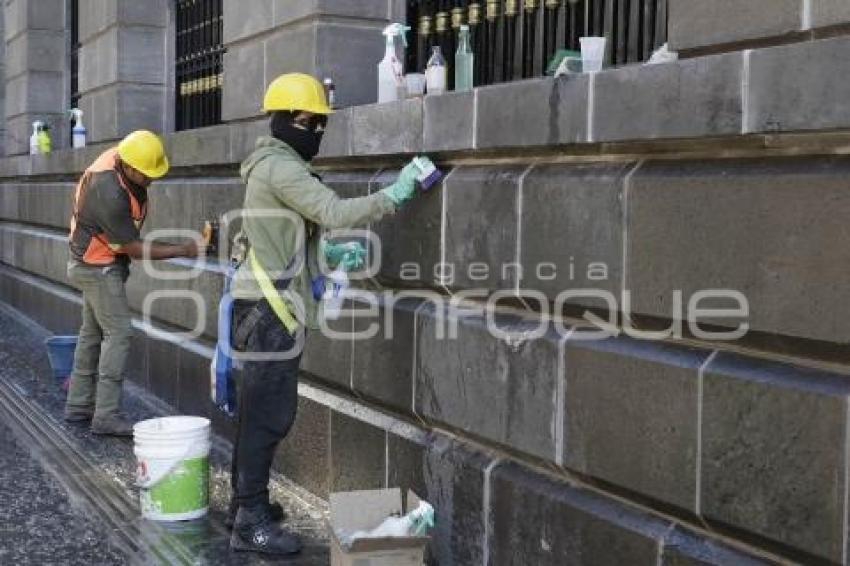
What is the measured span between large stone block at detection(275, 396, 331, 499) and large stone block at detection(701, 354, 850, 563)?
301cm

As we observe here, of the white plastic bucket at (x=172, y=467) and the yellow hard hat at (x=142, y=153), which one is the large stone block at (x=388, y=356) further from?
the yellow hard hat at (x=142, y=153)

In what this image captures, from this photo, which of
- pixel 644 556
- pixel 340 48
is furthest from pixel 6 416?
pixel 644 556

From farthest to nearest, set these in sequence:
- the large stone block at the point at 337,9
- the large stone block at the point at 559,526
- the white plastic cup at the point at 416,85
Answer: the large stone block at the point at 337,9
the white plastic cup at the point at 416,85
the large stone block at the point at 559,526

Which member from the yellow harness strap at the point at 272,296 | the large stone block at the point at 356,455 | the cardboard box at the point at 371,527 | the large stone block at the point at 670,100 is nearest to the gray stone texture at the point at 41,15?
the large stone block at the point at 356,455

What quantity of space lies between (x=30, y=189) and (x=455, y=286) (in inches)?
410

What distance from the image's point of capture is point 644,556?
12.3ft

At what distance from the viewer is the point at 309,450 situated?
249 inches

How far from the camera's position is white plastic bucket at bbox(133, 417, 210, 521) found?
562 cm

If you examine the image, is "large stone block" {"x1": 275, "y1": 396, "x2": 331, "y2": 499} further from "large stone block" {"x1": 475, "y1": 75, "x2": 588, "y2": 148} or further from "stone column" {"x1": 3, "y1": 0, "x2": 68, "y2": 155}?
"stone column" {"x1": 3, "y1": 0, "x2": 68, "y2": 155}

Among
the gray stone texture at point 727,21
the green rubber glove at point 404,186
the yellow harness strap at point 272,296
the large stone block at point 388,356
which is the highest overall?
the gray stone texture at point 727,21

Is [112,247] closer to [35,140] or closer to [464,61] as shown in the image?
[464,61]

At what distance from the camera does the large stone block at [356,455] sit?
5.55 m

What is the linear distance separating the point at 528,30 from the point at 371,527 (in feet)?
8.47

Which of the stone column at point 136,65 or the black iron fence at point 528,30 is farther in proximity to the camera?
the stone column at point 136,65
